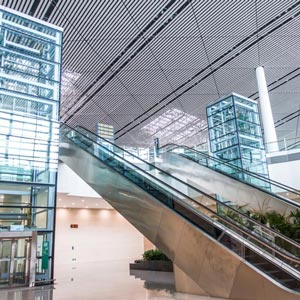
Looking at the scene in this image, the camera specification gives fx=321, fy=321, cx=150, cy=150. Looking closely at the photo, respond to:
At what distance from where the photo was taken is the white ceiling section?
13.8 metres

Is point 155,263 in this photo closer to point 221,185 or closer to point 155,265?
point 155,265

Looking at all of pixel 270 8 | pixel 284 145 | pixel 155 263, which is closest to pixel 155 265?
pixel 155 263

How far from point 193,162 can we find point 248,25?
277 inches

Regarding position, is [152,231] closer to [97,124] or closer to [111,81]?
[111,81]

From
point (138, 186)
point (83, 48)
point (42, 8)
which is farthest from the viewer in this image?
point (83, 48)

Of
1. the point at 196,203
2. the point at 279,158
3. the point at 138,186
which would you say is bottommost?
the point at 196,203

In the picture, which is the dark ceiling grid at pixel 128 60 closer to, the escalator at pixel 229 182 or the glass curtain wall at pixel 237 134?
the glass curtain wall at pixel 237 134

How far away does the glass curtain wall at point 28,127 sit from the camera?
29.5 ft

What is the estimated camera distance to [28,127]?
9562mm

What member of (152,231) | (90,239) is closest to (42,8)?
(152,231)

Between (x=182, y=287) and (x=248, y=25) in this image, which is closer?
(x=182, y=287)

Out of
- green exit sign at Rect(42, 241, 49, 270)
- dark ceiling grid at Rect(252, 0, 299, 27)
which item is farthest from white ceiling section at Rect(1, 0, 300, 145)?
green exit sign at Rect(42, 241, 49, 270)

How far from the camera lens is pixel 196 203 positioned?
21.5ft

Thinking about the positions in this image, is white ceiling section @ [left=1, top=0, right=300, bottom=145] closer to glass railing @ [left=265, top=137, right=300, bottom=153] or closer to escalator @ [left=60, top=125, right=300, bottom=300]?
glass railing @ [left=265, top=137, right=300, bottom=153]
